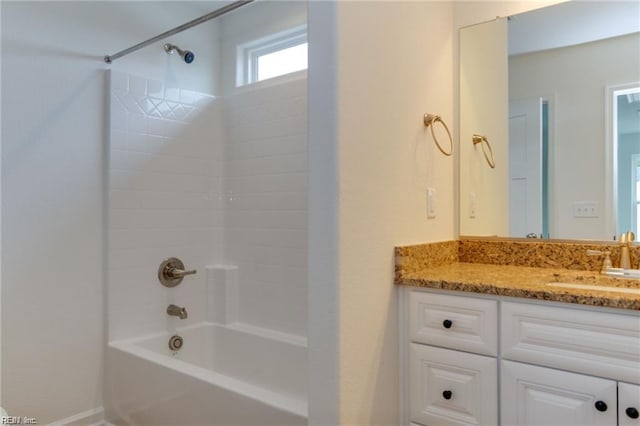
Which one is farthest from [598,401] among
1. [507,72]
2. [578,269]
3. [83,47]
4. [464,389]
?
[83,47]

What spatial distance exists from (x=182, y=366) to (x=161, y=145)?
1.29 m

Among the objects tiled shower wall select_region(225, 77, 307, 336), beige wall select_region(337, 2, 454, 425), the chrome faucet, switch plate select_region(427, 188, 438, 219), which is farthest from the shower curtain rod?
the chrome faucet

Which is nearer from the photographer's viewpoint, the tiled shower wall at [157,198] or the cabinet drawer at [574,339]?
the cabinet drawer at [574,339]

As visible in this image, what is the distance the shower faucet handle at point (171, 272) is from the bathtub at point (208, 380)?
0.99ft

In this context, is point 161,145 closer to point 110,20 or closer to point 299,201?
point 110,20

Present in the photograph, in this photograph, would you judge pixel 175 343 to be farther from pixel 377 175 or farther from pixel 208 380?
pixel 377 175

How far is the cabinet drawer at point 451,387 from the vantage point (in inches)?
54.4

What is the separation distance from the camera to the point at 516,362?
1.33 metres

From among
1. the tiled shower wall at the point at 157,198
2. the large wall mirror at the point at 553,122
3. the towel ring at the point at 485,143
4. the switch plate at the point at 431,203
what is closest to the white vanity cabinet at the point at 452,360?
the switch plate at the point at 431,203

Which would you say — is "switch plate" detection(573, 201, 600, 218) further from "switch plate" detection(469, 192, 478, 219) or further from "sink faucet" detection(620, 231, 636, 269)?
"switch plate" detection(469, 192, 478, 219)

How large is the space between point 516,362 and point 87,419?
2073 mm

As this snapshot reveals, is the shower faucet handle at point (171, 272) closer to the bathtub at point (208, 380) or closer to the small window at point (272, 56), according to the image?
the bathtub at point (208, 380)

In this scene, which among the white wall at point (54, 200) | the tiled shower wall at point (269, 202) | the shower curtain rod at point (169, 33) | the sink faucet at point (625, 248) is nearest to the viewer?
the sink faucet at point (625, 248)

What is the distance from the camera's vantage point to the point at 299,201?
244cm
